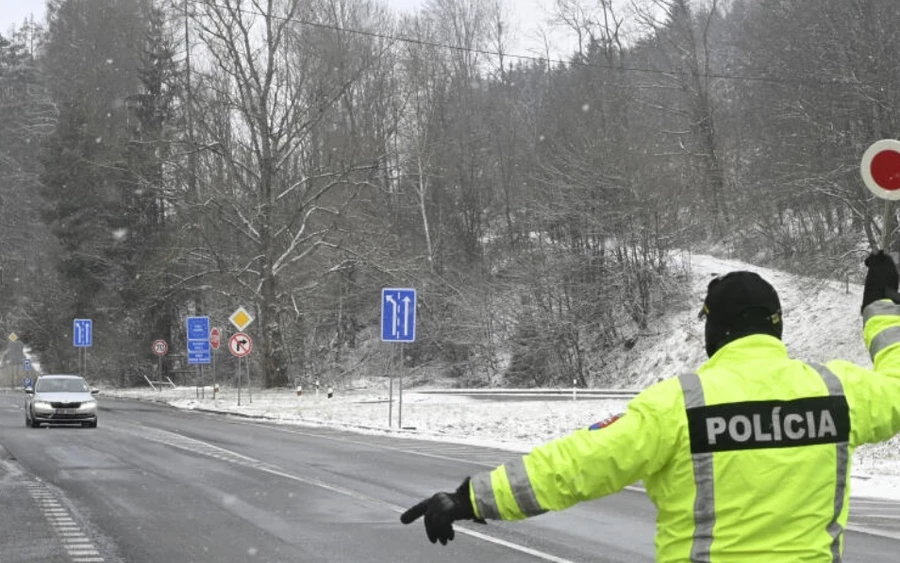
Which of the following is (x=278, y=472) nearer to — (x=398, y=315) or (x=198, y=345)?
(x=398, y=315)

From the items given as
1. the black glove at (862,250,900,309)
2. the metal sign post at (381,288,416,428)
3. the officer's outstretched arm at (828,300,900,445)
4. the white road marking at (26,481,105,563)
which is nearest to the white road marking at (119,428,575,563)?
the white road marking at (26,481,105,563)

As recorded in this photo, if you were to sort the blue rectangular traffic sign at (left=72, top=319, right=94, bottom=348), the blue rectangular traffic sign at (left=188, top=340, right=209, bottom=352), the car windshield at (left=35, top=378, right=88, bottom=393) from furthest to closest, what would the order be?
the blue rectangular traffic sign at (left=72, top=319, right=94, bottom=348)
the blue rectangular traffic sign at (left=188, top=340, right=209, bottom=352)
the car windshield at (left=35, top=378, right=88, bottom=393)

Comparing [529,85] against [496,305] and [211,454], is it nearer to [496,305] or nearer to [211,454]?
[496,305]

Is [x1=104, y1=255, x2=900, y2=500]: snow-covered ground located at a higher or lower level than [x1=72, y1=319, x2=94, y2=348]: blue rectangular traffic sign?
lower

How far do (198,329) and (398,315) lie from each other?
54.8 feet

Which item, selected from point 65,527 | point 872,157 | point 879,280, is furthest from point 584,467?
point 65,527

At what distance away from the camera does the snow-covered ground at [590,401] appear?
2555 centimetres

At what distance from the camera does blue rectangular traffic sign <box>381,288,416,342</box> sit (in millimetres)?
28094

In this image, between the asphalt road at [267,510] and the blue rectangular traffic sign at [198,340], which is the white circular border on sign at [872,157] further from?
the blue rectangular traffic sign at [198,340]

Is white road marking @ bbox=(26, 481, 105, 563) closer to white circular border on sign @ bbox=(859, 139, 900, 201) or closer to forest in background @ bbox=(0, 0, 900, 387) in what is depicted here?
white circular border on sign @ bbox=(859, 139, 900, 201)

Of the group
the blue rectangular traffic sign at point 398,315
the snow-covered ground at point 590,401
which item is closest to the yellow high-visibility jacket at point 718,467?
the snow-covered ground at point 590,401

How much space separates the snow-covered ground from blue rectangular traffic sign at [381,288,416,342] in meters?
2.16

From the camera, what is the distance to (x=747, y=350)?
3547mm

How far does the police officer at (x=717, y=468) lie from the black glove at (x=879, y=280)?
2.24ft
